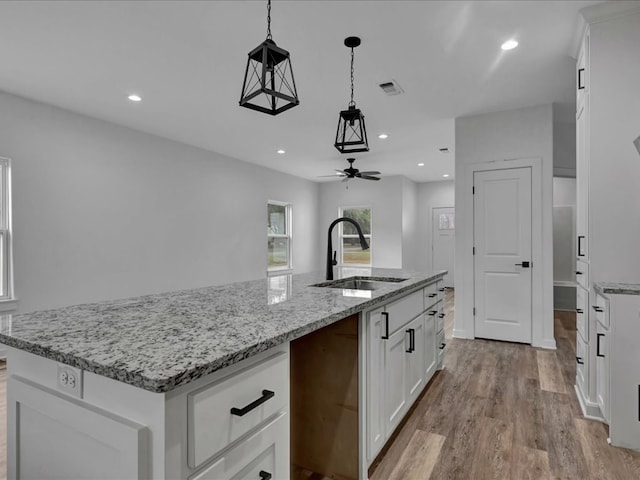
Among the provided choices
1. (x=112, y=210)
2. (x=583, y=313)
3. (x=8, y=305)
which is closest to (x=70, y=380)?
(x=583, y=313)

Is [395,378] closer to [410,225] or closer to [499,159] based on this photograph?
[499,159]

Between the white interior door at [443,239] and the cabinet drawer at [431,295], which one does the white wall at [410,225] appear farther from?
the cabinet drawer at [431,295]

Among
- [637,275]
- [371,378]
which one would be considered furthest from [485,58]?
[371,378]

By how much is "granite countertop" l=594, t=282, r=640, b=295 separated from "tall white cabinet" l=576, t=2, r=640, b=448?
0.09 m

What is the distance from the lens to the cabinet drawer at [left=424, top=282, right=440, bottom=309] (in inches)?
105

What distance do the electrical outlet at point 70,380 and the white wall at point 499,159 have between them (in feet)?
13.8

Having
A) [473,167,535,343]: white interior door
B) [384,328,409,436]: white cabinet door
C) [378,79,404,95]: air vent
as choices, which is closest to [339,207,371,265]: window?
[473,167,535,343]: white interior door

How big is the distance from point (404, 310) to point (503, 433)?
1.01m

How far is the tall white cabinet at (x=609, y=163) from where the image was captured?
233 centimetres

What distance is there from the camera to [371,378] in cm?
174

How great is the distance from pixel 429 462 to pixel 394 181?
22.8 ft

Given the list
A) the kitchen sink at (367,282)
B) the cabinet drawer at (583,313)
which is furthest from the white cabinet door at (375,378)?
the cabinet drawer at (583,313)

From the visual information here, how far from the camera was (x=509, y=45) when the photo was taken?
282cm

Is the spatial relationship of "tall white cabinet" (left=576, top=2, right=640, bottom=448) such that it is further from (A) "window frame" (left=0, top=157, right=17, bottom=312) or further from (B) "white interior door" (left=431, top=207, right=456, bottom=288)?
(B) "white interior door" (left=431, top=207, right=456, bottom=288)
